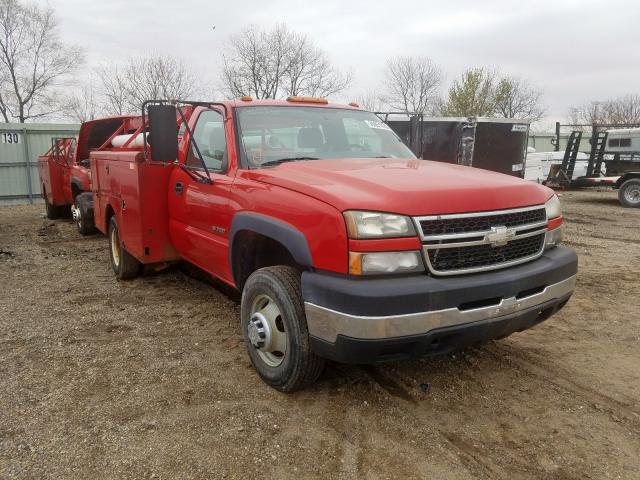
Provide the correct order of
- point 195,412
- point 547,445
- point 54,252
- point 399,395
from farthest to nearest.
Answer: point 54,252, point 399,395, point 195,412, point 547,445

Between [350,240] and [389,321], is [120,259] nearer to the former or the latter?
[350,240]

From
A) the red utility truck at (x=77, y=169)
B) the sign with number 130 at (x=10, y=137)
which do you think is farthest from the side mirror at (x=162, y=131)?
the sign with number 130 at (x=10, y=137)

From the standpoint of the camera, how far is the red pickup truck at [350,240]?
8.66ft

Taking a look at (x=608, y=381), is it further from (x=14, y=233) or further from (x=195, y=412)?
(x=14, y=233)

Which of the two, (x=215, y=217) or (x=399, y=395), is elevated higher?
(x=215, y=217)

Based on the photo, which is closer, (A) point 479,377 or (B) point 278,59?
(A) point 479,377

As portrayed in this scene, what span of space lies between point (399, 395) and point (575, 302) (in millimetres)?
2888

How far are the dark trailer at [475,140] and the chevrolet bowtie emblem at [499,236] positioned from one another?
9.85 m

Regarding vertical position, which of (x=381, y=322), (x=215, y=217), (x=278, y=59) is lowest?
(x=381, y=322)

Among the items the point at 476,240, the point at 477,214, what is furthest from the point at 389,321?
the point at 477,214

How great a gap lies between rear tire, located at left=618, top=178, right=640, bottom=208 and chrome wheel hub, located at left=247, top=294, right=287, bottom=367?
47.9ft

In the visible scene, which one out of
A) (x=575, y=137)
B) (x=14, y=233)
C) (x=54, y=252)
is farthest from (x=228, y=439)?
(x=575, y=137)

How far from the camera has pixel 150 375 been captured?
11.7 ft

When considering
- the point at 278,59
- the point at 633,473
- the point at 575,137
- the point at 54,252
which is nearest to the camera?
the point at 633,473
